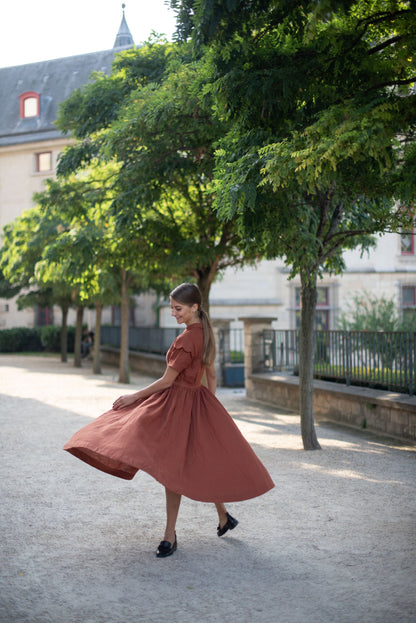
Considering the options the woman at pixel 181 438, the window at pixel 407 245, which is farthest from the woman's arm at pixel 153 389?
the window at pixel 407 245

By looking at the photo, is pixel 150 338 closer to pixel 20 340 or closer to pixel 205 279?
pixel 205 279

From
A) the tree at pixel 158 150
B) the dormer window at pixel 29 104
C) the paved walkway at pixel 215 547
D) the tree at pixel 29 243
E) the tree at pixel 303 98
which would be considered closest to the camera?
the paved walkway at pixel 215 547

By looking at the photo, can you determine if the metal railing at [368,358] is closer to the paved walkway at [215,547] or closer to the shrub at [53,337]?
the paved walkway at [215,547]

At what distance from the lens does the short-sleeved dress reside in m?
4.35

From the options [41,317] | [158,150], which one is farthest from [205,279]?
[41,317]

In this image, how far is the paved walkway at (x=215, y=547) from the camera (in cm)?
365

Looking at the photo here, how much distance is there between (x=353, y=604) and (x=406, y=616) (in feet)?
0.93

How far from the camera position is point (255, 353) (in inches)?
607

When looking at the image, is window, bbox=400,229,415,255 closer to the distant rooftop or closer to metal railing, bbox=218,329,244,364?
metal railing, bbox=218,329,244,364

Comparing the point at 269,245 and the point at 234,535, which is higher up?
the point at 269,245

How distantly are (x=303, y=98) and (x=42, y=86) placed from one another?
42.1 meters

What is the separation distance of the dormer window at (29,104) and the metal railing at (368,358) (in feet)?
114

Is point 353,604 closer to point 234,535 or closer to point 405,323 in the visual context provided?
point 234,535

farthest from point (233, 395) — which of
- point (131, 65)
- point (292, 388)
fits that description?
point (131, 65)
